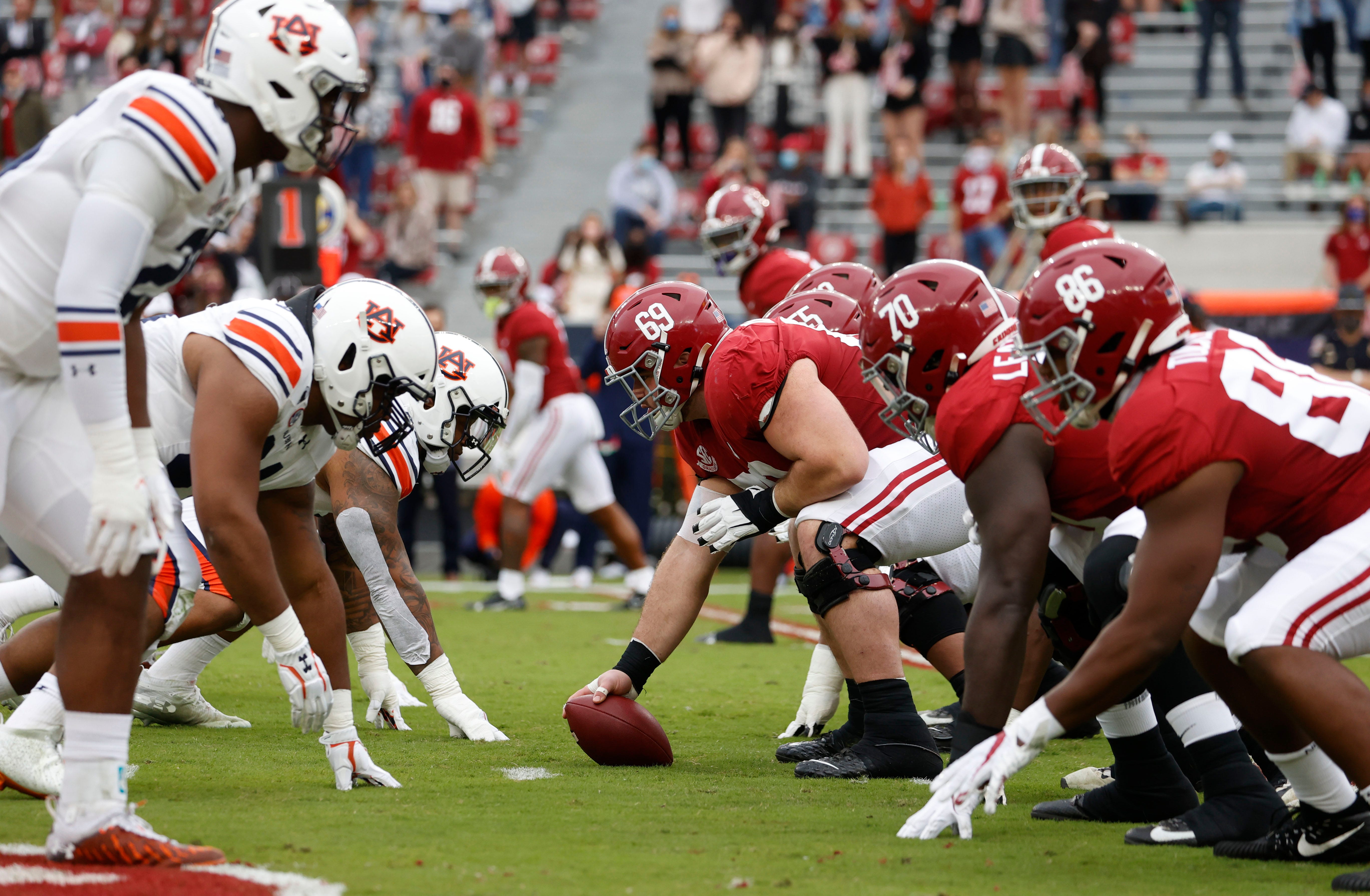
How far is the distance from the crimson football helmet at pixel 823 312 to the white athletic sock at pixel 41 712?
265cm

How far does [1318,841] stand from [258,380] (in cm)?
291

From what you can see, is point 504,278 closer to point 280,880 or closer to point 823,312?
point 823,312

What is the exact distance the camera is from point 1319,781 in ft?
12.0

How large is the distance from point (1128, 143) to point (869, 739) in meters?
13.0

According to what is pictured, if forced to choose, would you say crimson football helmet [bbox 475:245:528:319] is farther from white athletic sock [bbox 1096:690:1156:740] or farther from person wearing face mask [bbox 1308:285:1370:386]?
white athletic sock [bbox 1096:690:1156:740]

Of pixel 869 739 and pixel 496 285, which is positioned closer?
pixel 869 739

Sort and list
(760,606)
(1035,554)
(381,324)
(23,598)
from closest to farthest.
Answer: (1035,554) → (381,324) → (23,598) → (760,606)

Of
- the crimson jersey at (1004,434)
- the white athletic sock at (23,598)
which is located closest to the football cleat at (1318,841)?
the crimson jersey at (1004,434)

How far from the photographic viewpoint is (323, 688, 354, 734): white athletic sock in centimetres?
425

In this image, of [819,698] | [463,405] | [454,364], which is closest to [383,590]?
[463,405]

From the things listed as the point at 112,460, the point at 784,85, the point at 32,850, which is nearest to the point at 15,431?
the point at 112,460

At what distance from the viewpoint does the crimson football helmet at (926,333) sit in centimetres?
424

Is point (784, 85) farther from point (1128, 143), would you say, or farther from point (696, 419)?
point (696, 419)

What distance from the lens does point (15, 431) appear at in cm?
342
